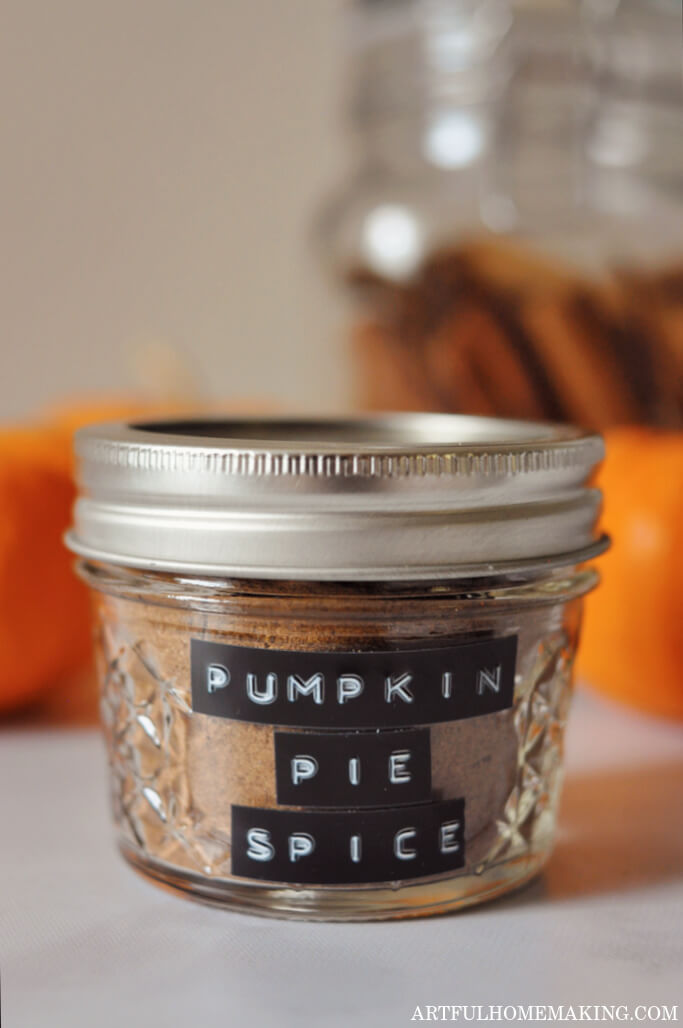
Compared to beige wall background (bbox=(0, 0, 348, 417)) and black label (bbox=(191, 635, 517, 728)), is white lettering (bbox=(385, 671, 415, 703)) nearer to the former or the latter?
black label (bbox=(191, 635, 517, 728))

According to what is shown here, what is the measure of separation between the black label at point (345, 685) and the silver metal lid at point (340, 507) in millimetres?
29

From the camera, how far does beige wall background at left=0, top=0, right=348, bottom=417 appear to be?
42.8 inches

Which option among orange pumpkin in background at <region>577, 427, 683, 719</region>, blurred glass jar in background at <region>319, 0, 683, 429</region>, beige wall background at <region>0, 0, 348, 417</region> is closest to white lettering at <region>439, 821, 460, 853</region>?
orange pumpkin in background at <region>577, 427, 683, 719</region>

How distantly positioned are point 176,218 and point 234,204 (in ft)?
0.21

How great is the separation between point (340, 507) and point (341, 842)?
120mm

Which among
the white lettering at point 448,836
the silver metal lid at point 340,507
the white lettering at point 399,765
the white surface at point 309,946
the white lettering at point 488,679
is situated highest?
the silver metal lid at point 340,507

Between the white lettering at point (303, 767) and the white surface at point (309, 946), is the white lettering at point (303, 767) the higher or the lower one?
the higher one

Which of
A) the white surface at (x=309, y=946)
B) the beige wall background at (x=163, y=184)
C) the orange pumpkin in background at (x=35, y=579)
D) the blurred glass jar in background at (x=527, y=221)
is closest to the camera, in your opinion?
the white surface at (x=309, y=946)

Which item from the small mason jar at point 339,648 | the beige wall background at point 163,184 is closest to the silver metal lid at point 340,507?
the small mason jar at point 339,648

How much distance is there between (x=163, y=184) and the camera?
1.13m

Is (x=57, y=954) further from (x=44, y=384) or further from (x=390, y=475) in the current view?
(x=44, y=384)

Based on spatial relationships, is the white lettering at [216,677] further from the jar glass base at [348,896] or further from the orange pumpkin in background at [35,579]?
the orange pumpkin in background at [35,579]

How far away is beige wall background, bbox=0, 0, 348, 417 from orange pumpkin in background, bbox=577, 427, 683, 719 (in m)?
0.46

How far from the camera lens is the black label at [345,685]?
14.7 inches
